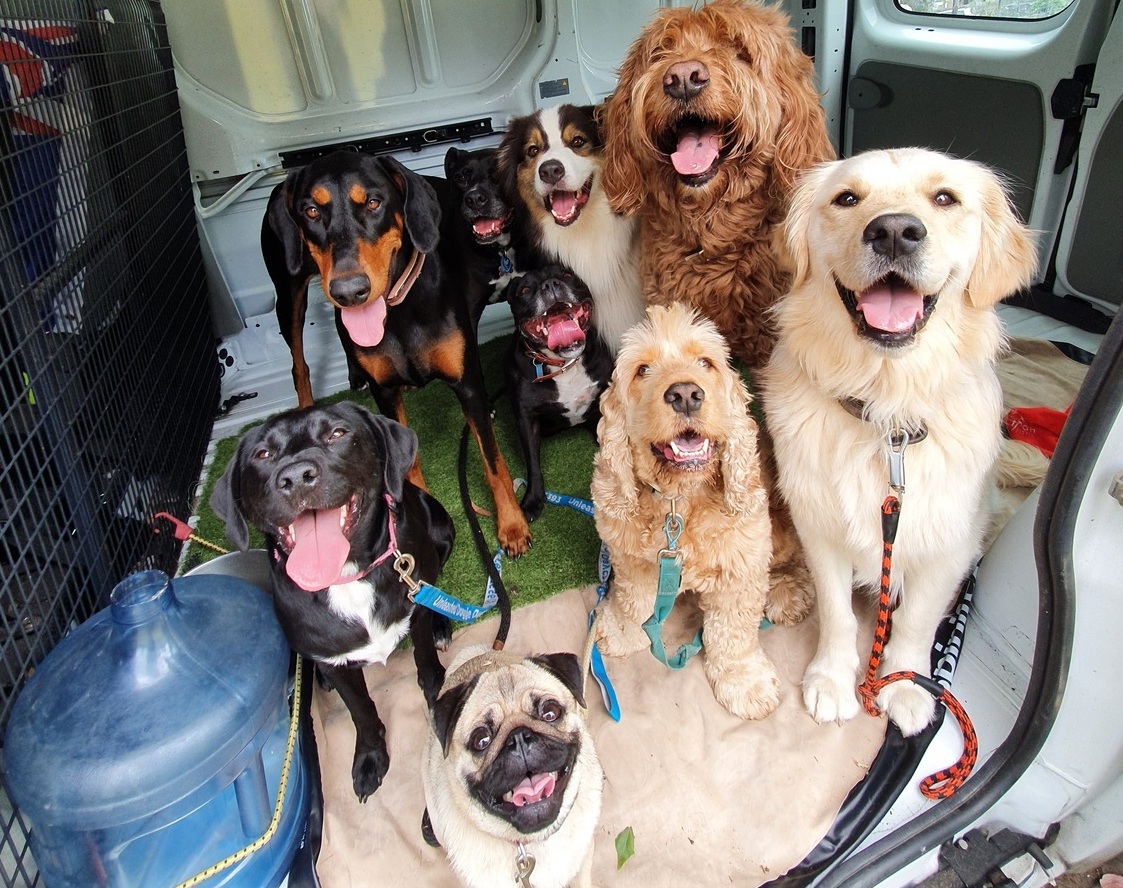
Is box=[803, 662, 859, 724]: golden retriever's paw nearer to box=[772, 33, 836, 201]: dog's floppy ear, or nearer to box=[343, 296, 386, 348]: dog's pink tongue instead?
box=[772, 33, 836, 201]: dog's floppy ear

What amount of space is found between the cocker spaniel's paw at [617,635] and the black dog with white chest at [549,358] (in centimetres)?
65

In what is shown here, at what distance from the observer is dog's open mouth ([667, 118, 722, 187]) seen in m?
2.11

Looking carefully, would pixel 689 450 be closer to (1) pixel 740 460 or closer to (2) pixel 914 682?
(1) pixel 740 460

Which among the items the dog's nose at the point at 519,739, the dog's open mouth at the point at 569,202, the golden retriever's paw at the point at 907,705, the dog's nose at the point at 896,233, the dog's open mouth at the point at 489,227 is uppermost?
the dog's nose at the point at 896,233

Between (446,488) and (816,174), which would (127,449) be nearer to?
(446,488)

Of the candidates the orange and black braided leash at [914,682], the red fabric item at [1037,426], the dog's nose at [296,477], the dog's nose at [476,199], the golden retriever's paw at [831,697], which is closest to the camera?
the dog's nose at [296,477]

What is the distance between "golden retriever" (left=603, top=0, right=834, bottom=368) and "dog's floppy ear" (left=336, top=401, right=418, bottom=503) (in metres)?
1.07

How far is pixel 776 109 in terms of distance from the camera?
2.09 metres

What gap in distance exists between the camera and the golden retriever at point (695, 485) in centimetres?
169

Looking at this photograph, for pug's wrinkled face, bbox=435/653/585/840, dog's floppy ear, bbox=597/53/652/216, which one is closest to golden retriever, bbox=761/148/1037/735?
dog's floppy ear, bbox=597/53/652/216

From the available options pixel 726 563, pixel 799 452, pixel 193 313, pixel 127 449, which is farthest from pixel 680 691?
pixel 193 313

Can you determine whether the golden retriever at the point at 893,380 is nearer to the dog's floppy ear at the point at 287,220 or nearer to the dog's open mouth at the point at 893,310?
the dog's open mouth at the point at 893,310

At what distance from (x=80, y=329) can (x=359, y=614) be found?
1327mm

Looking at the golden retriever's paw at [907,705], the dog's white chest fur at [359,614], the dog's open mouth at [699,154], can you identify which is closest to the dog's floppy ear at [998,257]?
the dog's open mouth at [699,154]
